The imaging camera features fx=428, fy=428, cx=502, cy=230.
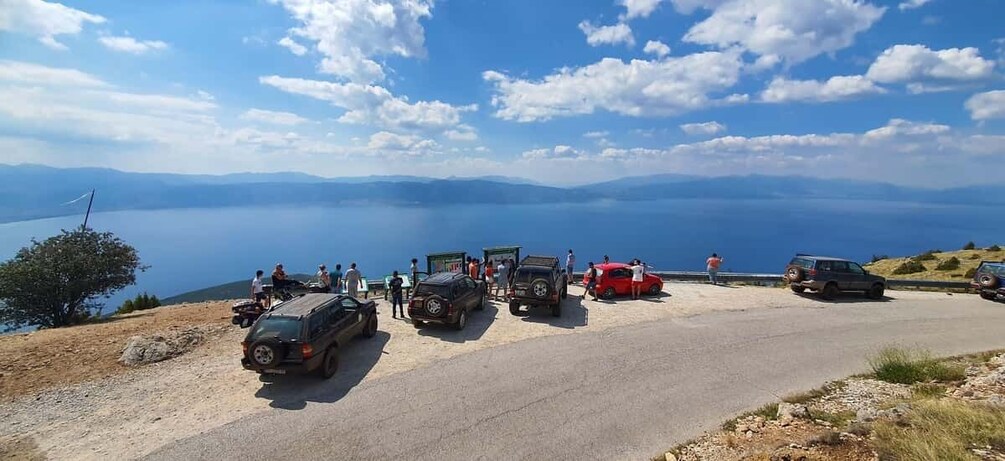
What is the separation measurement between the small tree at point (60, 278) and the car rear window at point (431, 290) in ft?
61.3

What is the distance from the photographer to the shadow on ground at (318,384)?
9117 mm

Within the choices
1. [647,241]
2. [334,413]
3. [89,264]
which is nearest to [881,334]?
[334,413]

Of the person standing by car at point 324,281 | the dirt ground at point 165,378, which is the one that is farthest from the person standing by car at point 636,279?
the person standing by car at point 324,281

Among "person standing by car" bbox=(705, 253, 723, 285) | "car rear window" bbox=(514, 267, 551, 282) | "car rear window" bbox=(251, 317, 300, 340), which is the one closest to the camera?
"car rear window" bbox=(251, 317, 300, 340)

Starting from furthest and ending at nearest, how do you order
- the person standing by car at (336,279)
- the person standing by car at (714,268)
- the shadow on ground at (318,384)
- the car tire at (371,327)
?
1. the person standing by car at (714,268)
2. the person standing by car at (336,279)
3. the car tire at (371,327)
4. the shadow on ground at (318,384)

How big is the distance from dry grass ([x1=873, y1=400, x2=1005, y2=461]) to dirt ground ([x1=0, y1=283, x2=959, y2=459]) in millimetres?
8005

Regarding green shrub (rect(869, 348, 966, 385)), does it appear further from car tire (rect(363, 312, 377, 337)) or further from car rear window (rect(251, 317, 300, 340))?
car rear window (rect(251, 317, 300, 340))

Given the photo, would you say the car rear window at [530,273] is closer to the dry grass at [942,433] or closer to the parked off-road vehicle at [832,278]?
the dry grass at [942,433]

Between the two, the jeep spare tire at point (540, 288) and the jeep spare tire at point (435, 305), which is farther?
the jeep spare tire at point (540, 288)

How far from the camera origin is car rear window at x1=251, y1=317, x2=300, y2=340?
944cm

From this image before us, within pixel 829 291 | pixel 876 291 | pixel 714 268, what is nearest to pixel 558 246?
pixel 714 268

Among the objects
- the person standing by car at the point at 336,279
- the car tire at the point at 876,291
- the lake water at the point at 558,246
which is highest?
the person standing by car at the point at 336,279

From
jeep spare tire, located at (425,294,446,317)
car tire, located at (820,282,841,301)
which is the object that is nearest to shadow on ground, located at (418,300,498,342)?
jeep spare tire, located at (425,294,446,317)

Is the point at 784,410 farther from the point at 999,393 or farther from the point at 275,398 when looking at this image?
the point at 275,398
